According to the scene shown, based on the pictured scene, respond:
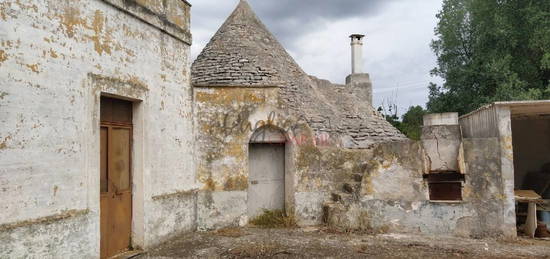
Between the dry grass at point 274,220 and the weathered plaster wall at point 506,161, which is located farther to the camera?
the dry grass at point 274,220

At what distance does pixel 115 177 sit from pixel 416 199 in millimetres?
5073

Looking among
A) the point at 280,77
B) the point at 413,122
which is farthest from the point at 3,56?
the point at 413,122

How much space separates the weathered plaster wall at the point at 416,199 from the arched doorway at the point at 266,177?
1247 millimetres

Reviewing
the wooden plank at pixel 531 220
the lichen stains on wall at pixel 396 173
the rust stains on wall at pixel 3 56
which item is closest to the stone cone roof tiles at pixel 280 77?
the lichen stains on wall at pixel 396 173

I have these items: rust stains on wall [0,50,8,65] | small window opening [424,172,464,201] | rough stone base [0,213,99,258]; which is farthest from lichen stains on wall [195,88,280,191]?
rust stains on wall [0,50,8,65]

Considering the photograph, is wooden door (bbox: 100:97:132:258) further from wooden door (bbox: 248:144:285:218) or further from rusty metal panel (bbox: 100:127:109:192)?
wooden door (bbox: 248:144:285:218)

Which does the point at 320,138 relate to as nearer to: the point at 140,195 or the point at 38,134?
the point at 140,195

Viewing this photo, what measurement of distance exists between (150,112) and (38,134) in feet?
6.97

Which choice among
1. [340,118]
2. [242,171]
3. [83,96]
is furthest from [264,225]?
[340,118]

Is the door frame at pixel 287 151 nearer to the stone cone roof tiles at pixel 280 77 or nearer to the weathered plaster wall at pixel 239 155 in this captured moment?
the weathered plaster wall at pixel 239 155

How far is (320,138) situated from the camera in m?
12.4

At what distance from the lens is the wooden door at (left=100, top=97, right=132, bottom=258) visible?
5914mm

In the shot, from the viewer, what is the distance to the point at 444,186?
26.2 feet

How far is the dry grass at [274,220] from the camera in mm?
8312
